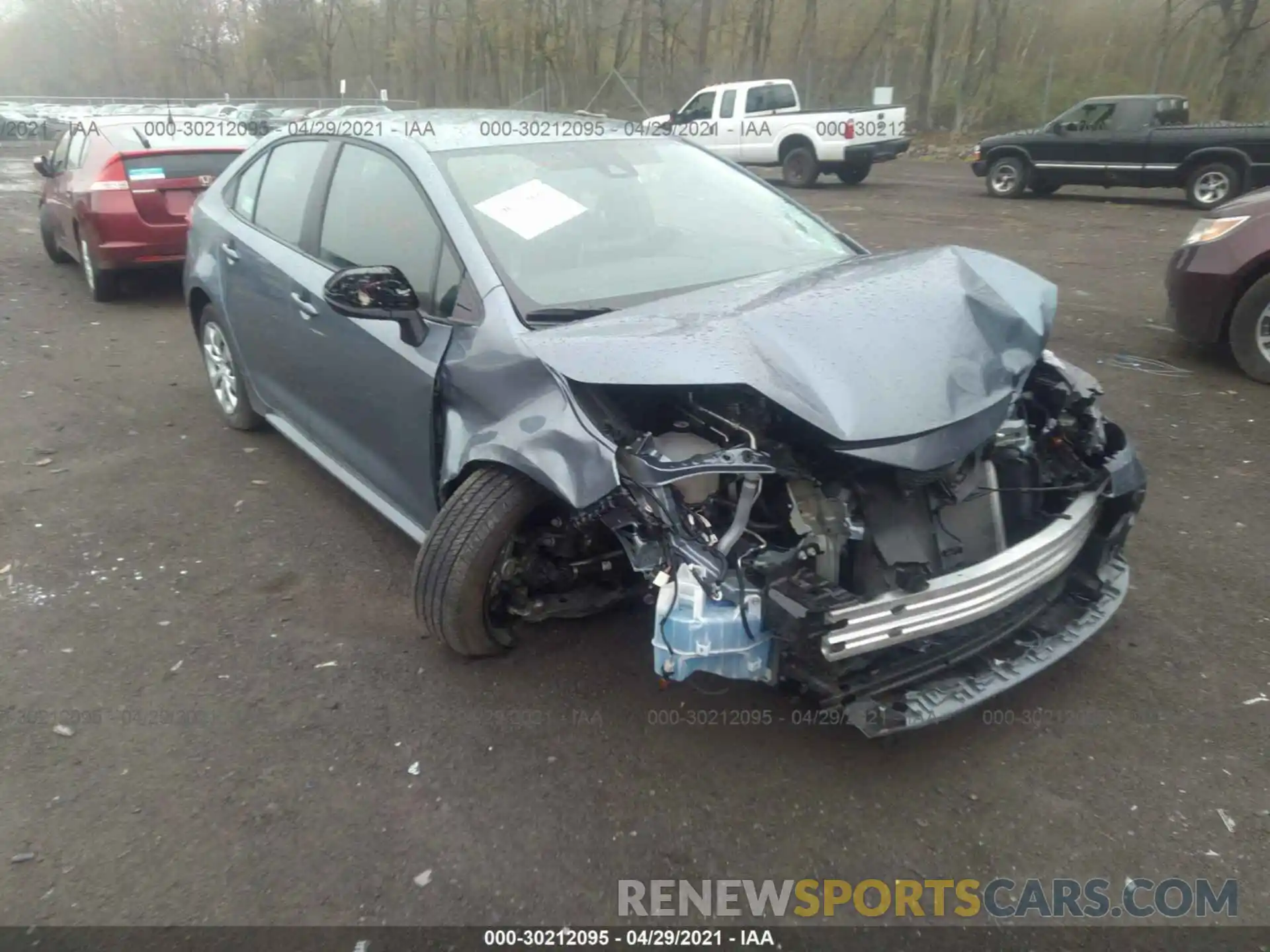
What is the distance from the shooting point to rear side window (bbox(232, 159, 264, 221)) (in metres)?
4.73

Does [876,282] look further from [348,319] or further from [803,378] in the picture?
[348,319]

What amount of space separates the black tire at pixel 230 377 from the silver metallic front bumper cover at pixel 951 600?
3757 millimetres

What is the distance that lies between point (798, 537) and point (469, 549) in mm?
1030

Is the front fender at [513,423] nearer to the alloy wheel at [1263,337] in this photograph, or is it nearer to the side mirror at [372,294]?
the side mirror at [372,294]

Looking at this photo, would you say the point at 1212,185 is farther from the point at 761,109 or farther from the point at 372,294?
the point at 372,294

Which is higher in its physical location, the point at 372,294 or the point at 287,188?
the point at 287,188

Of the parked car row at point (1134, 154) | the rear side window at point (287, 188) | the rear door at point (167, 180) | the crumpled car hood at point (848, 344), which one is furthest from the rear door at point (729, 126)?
the crumpled car hood at point (848, 344)

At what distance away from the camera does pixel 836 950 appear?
2.22 meters

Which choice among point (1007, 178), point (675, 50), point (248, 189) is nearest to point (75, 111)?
point (675, 50)

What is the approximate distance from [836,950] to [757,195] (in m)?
2.97

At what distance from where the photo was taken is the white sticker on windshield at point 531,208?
3.32 m

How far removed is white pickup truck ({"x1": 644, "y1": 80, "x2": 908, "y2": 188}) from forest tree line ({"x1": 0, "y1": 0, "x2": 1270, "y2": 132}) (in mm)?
10144

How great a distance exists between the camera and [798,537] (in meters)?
2.59

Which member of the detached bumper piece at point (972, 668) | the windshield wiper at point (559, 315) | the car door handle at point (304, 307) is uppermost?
the windshield wiper at point (559, 315)
